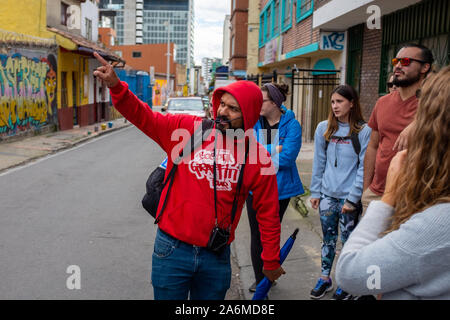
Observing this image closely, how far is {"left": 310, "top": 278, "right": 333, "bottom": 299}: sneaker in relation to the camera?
4.33 metres

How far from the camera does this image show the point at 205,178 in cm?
263

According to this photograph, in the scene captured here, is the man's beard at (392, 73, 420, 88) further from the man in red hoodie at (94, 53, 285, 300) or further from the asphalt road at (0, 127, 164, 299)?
the asphalt road at (0, 127, 164, 299)

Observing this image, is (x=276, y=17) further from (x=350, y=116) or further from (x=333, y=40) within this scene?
(x=350, y=116)

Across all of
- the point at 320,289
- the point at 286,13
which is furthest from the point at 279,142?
the point at 286,13

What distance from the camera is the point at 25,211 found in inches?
287

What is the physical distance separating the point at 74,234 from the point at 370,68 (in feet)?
25.1

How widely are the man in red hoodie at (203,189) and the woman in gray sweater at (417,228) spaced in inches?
44.7

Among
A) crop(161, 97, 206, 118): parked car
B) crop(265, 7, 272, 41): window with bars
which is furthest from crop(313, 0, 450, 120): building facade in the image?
crop(265, 7, 272, 41): window with bars

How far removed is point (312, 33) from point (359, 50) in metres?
2.65

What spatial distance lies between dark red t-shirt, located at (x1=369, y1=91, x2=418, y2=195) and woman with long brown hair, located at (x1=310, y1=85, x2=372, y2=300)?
0.34 meters

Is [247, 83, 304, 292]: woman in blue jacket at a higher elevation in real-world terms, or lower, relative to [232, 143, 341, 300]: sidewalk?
higher
